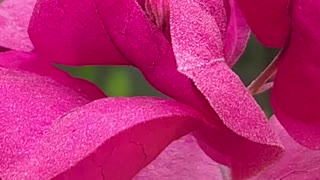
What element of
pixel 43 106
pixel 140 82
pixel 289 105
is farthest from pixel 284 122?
pixel 140 82

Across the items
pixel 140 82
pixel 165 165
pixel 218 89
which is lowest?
pixel 140 82

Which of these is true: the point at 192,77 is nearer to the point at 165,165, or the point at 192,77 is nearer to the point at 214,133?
the point at 214,133

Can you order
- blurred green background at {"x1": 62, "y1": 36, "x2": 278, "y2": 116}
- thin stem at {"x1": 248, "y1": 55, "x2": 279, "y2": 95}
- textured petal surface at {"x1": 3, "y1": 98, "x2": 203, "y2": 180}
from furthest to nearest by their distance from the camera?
blurred green background at {"x1": 62, "y1": 36, "x2": 278, "y2": 116} → thin stem at {"x1": 248, "y1": 55, "x2": 279, "y2": 95} → textured petal surface at {"x1": 3, "y1": 98, "x2": 203, "y2": 180}

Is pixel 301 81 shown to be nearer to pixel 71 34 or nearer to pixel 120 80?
pixel 71 34

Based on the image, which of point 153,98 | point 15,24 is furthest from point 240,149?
point 15,24

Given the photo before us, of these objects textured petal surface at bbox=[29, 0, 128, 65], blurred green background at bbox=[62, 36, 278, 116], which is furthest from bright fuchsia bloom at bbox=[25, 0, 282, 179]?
blurred green background at bbox=[62, 36, 278, 116]

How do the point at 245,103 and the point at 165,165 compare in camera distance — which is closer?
the point at 245,103

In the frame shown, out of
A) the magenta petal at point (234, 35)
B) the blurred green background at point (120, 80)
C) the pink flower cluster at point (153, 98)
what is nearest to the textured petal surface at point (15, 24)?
the pink flower cluster at point (153, 98)

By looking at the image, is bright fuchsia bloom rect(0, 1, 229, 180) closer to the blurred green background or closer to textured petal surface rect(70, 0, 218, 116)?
textured petal surface rect(70, 0, 218, 116)
